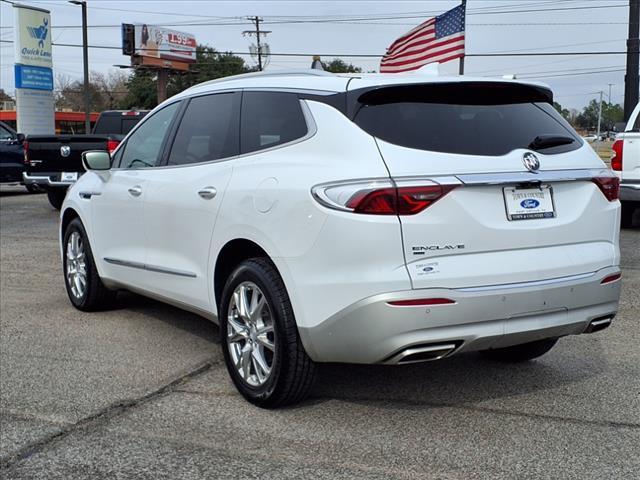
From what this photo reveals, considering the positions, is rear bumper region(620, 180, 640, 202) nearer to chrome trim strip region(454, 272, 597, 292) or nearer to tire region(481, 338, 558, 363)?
tire region(481, 338, 558, 363)

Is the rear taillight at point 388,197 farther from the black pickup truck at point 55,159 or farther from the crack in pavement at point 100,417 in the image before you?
the black pickup truck at point 55,159

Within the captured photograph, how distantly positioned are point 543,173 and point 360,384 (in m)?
1.67

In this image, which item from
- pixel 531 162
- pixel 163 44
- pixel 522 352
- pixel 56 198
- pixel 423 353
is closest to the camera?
pixel 423 353

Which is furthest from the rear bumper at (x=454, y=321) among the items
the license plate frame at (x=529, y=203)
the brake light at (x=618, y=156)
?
the brake light at (x=618, y=156)

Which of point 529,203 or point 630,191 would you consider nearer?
point 529,203

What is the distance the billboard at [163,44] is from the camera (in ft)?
246

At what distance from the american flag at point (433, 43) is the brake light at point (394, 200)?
42.6ft

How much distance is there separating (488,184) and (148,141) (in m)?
2.89

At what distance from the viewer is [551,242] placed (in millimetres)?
3914

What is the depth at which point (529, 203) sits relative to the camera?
3.87m

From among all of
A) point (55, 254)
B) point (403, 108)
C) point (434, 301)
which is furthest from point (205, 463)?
point (55, 254)

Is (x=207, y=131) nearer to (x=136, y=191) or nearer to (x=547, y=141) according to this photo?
(x=136, y=191)

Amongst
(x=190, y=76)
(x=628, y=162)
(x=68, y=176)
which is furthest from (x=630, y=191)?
(x=190, y=76)

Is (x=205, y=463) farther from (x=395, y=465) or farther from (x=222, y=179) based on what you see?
(x=222, y=179)
